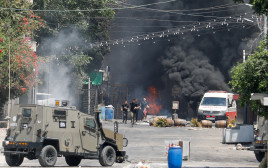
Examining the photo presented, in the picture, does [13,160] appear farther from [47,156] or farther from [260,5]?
[260,5]

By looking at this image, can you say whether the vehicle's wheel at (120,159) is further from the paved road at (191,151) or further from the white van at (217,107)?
the white van at (217,107)

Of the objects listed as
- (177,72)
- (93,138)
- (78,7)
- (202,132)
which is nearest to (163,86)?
(177,72)

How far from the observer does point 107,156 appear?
767 inches

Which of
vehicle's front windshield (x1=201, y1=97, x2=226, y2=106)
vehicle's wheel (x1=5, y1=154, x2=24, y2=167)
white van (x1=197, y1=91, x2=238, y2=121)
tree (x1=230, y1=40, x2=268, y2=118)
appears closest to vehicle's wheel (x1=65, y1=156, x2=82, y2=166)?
vehicle's wheel (x1=5, y1=154, x2=24, y2=167)

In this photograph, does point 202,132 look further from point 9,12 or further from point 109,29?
point 109,29

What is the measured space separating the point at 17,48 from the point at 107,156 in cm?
1352

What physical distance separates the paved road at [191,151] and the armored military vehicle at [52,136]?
964 mm

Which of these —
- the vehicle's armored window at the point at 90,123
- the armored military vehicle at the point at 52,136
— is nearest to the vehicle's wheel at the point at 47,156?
the armored military vehicle at the point at 52,136

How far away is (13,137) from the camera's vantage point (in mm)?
18125

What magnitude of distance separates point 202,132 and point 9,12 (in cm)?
1378

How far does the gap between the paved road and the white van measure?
7.25 metres

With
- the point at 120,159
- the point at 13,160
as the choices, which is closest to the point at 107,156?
Answer: the point at 120,159

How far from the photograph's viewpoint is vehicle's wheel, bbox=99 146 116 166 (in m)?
19.2

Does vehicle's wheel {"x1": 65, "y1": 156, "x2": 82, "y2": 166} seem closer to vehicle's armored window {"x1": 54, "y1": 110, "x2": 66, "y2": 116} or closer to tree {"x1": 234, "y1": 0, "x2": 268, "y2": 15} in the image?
vehicle's armored window {"x1": 54, "y1": 110, "x2": 66, "y2": 116}
